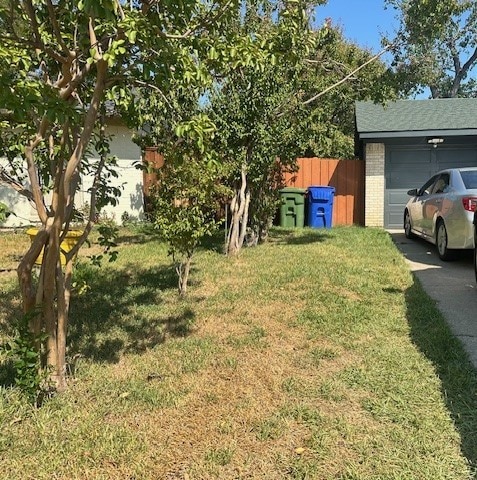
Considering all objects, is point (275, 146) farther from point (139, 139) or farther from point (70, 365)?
point (70, 365)

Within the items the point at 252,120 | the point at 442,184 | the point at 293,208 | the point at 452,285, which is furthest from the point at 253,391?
the point at 293,208

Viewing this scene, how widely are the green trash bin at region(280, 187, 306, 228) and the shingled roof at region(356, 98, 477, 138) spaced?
2.29 m

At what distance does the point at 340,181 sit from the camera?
14.1m

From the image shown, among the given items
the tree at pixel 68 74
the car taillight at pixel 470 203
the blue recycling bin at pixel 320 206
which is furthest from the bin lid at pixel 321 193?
the tree at pixel 68 74

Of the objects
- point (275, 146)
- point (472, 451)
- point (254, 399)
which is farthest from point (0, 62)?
point (275, 146)

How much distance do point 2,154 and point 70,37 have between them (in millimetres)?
1075

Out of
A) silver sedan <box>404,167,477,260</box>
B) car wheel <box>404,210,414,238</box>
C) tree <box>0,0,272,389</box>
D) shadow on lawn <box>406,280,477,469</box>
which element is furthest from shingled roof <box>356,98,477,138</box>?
tree <box>0,0,272,389</box>

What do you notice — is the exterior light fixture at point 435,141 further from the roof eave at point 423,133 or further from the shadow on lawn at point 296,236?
the shadow on lawn at point 296,236

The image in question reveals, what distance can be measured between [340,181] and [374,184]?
1148 mm

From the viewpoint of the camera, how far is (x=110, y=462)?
2.71 m

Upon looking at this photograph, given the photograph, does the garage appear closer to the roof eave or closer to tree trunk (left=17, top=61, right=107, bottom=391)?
the roof eave

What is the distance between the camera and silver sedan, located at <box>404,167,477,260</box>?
7445mm

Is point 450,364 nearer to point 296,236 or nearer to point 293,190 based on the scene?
point 296,236

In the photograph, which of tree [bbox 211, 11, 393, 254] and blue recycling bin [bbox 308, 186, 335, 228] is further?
blue recycling bin [bbox 308, 186, 335, 228]
